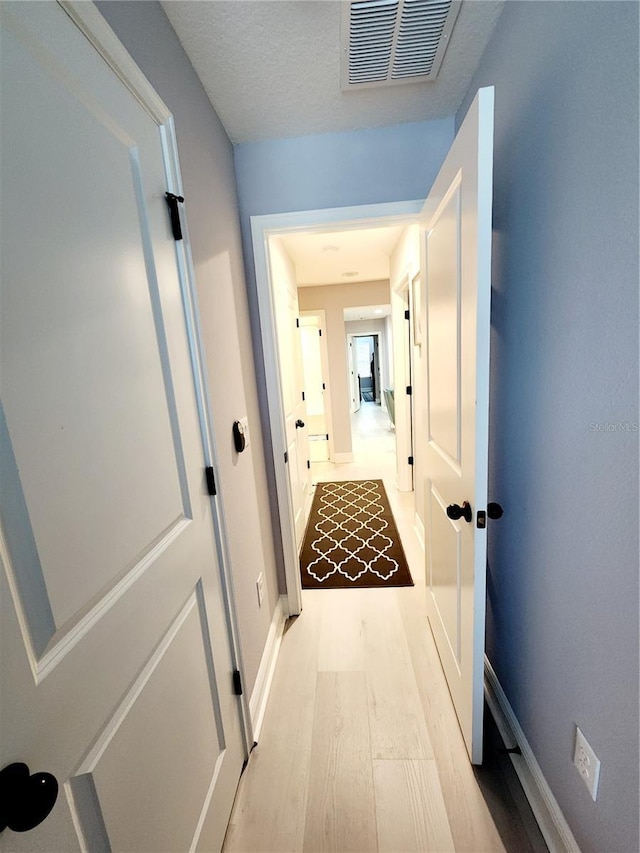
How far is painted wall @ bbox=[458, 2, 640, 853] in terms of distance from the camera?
2.27 feet

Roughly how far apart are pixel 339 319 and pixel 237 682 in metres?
4.29

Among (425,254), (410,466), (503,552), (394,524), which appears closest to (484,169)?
(425,254)

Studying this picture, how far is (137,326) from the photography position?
2.54ft

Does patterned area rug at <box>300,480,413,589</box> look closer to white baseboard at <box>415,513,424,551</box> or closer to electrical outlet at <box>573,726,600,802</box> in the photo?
white baseboard at <box>415,513,424,551</box>

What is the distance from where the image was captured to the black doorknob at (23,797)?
1.37 ft

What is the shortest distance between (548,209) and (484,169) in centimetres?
20

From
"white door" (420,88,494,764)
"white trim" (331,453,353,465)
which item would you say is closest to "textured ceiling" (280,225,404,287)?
"white door" (420,88,494,764)

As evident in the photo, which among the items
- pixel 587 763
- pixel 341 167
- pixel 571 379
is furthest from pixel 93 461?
pixel 341 167

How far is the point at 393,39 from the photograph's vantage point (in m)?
1.12

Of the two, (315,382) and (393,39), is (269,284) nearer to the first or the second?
(393,39)

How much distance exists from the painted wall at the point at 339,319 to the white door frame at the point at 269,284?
2.96 m

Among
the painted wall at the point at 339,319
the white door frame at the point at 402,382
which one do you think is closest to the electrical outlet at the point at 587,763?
the white door frame at the point at 402,382

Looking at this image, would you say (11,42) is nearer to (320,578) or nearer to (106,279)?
(106,279)

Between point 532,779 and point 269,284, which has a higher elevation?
point 269,284
